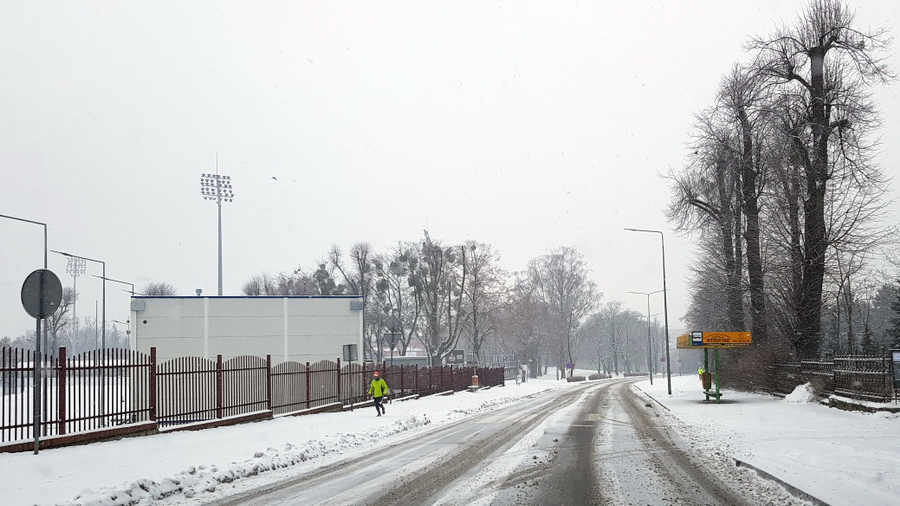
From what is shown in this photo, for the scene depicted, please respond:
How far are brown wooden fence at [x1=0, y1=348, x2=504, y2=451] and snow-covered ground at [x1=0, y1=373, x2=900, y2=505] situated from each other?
2.77ft

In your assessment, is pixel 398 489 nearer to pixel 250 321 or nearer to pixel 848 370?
pixel 848 370

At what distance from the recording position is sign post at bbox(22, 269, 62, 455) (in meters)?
13.1

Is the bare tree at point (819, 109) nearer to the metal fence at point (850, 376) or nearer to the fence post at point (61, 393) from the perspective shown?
the metal fence at point (850, 376)

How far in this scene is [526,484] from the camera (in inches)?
404

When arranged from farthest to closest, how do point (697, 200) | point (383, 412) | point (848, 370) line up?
point (697, 200), point (383, 412), point (848, 370)

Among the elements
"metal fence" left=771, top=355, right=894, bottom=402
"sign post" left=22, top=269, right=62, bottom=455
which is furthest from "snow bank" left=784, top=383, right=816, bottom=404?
"sign post" left=22, top=269, right=62, bottom=455

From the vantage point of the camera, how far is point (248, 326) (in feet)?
134

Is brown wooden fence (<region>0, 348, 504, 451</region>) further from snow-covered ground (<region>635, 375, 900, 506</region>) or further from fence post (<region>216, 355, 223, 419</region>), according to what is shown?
snow-covered ground (<region>635, 375, 900, 506</region>)

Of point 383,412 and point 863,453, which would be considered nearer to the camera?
point 863,453

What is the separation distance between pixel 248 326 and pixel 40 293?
2793cm

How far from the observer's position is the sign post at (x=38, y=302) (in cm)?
1306

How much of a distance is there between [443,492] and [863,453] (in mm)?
7656

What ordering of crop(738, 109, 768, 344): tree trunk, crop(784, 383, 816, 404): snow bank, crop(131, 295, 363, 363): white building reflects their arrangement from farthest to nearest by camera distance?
crop(131, 295, 363, 363): white building
crop(738, 109, 768, 344): tree trunk
crop(784, 383, 816, 404): snow bank

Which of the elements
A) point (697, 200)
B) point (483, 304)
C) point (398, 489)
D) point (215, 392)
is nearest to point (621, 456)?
point (398, 489)
